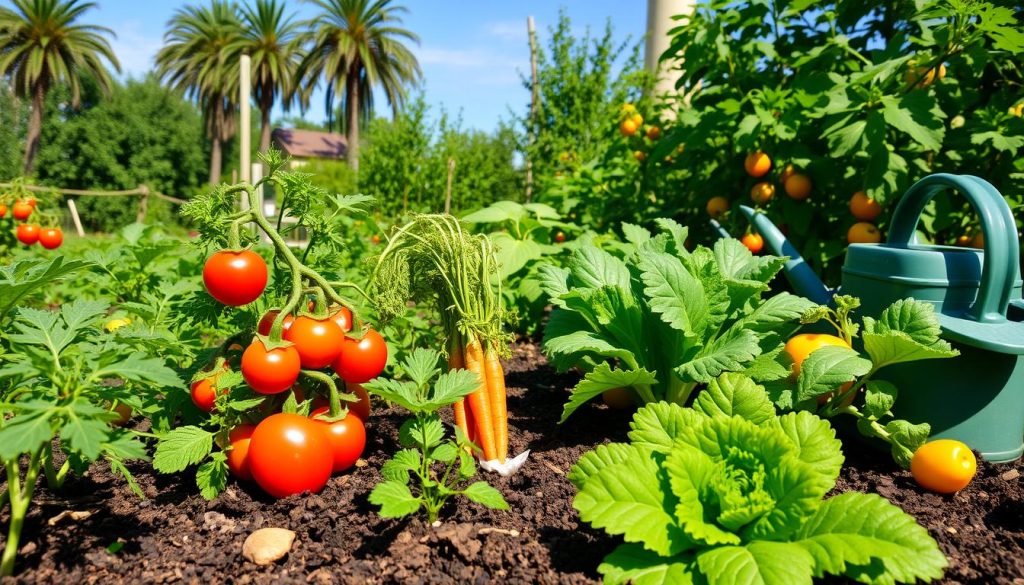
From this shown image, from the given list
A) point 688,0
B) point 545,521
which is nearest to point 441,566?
point 545,521

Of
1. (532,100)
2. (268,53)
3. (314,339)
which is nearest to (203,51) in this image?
(268,53)

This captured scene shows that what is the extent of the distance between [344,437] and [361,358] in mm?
236

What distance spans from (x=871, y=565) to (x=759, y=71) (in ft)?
9.30

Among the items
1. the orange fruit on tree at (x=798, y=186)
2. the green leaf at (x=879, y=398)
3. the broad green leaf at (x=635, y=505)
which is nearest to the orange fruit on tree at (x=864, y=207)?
the orange fruit on tree at (x=798, y=186)

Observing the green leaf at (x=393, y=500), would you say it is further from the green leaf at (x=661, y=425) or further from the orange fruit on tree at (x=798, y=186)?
the orange fruit on tree at (x=798, y=186)

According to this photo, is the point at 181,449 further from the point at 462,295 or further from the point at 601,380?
the point at 601,380

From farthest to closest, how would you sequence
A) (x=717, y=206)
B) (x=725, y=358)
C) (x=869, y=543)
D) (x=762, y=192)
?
1. (x=717, y=206)
2. (x=762, y=192)
3. (x=725, y=358)
4. (x=869, y=543)

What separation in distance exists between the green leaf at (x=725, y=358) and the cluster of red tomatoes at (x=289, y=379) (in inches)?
Result: 36.7

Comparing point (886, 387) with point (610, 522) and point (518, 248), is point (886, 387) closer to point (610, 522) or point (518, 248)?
point (610, 522)

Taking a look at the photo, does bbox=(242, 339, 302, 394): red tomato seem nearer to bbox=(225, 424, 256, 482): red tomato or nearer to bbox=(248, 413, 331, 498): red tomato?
bbox=(248, 413, 331, 498): red tomato

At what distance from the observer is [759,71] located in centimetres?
339

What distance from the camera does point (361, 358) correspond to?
1.74 meters

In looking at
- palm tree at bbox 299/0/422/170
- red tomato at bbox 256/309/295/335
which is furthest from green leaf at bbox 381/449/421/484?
palm tree at bbox 299/0/422/170

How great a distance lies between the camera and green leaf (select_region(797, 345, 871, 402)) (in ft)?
5.94
